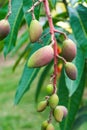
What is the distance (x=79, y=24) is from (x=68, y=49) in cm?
63

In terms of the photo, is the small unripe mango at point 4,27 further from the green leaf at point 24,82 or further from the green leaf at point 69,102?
the green leaf at point 69,102

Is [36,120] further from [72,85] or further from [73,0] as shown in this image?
[72,85]

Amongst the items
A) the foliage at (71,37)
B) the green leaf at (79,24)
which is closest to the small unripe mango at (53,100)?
the foliage at (71,37)

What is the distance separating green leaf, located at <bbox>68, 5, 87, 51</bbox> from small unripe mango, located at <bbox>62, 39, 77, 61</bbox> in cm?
53

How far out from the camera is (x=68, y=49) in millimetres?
778

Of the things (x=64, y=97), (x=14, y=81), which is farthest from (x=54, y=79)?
(x=14, y=81)

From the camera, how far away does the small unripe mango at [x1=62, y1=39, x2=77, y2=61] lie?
2.54 feet

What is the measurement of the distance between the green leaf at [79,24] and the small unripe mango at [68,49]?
1.75ft

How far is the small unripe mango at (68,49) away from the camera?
0.77 metres

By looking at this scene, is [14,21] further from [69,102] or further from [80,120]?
[80,120]

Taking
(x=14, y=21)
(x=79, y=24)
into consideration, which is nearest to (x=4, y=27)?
(x=14, y=21)

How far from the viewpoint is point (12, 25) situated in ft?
4.34

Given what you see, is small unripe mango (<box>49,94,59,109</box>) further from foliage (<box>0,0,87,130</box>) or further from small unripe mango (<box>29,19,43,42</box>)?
foliage (<box>0,0,87,130</box>)

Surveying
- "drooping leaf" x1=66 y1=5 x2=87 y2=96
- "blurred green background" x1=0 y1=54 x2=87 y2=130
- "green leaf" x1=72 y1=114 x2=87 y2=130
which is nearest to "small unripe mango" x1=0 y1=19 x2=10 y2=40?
"drooping leaf" x1=66 y1=5 x2=87 y2=96
